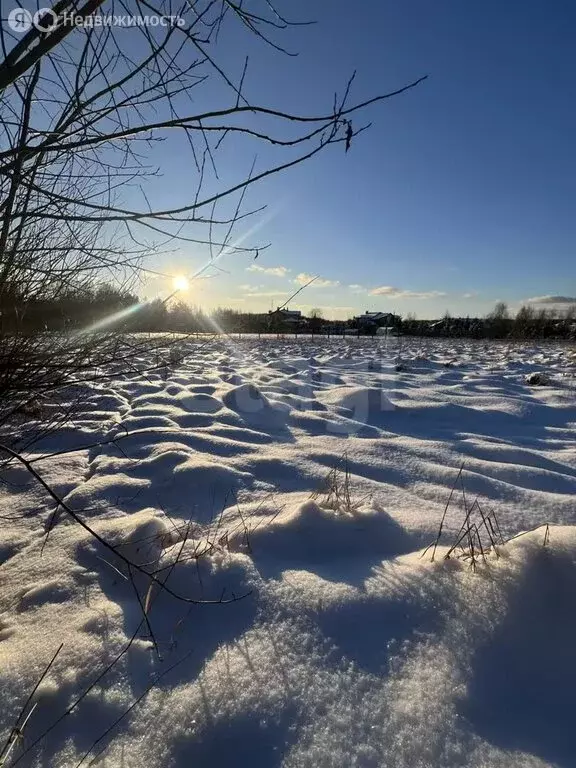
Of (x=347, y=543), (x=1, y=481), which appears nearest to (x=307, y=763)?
(x=347, y=543)

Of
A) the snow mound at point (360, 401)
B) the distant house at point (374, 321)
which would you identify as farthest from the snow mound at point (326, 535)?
the distant house at point (374, 321)

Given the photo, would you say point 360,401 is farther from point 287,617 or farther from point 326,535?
point 287,617

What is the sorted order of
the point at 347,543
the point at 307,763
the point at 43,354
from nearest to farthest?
the point at 307,763, the point at 43,354, the point at 347,543

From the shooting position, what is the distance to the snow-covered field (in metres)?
0.80

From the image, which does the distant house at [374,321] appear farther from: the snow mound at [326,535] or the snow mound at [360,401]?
the snow mound at [326,535]

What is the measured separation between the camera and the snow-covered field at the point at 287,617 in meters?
0.80

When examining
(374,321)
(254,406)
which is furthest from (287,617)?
(374,321)

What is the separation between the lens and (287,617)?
43.1 inches

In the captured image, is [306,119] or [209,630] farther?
[209,630]

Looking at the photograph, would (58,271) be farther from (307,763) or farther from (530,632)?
(530,632)

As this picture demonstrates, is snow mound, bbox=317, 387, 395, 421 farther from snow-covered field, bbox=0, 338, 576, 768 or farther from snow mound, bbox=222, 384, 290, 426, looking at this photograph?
snow-covered field, bbox=0, 338, 576, 768

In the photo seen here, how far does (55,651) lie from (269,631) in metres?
0.54

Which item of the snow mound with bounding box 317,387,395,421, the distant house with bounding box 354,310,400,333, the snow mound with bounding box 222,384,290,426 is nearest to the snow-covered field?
the snow mound with bounding box 222,384,290,426

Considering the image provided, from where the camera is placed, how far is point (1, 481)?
6.79 ft
